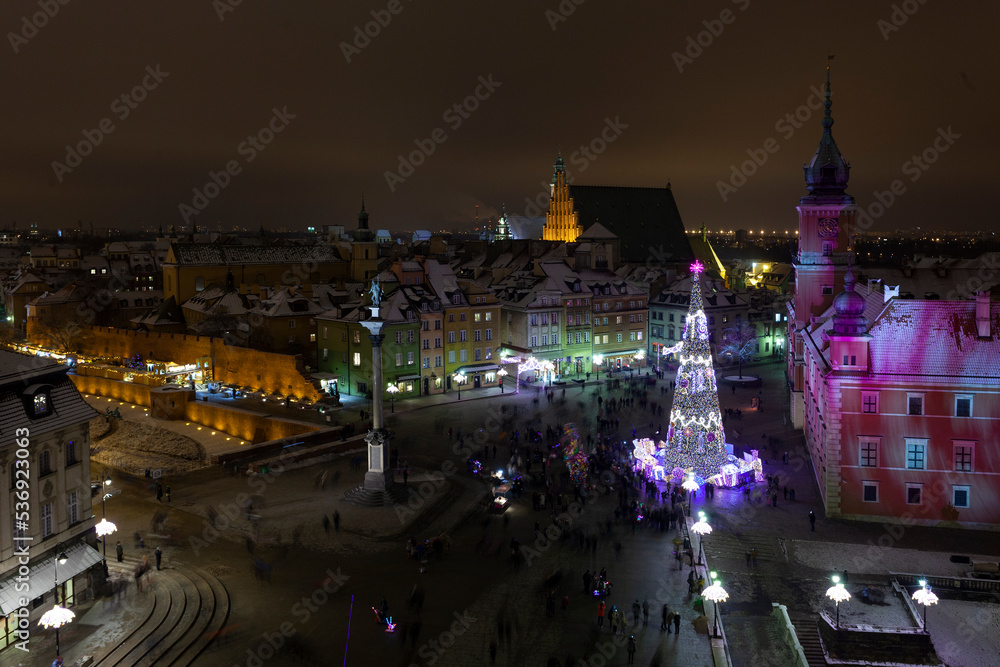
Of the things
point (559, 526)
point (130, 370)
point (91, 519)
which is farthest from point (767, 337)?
point (91, 519)

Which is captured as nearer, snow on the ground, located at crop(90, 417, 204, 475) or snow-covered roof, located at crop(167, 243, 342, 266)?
snow on the ground, located at crop(90, 417, 204, 475)

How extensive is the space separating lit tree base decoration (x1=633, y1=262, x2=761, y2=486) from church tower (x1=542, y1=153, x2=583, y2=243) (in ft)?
166

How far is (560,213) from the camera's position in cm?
8544

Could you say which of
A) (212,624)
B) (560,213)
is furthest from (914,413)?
(560,213)

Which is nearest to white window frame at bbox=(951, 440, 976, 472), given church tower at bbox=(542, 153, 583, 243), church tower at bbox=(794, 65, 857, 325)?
church tower at bbox=(794, 65, 857, 325)

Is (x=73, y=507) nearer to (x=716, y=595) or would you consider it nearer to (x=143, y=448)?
(x=716, y=595)

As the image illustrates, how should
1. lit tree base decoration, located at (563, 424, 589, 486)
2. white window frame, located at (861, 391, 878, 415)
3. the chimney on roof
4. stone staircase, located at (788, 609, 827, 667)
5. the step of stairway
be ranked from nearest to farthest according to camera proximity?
the step of stairway < stone staircase, located at (788, 609, 827, 667) < the chimney on roof < white window frame, located at (861, 391, 878, 415) < lit tree base decoration, located at (563, 424, 589, 486)

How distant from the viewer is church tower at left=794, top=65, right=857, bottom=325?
147 feet

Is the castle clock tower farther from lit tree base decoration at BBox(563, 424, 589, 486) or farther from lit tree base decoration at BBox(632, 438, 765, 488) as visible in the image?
lit tree base decoration at BBox(563, 424, 589, 486)

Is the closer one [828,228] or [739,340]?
[828,228]

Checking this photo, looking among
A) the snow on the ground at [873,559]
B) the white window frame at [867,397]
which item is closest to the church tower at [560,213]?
the white window frame at [867,397]

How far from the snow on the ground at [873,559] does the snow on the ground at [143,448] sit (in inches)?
1243

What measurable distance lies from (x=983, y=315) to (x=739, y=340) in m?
36.2

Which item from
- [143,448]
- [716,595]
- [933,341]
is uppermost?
[933,341]
